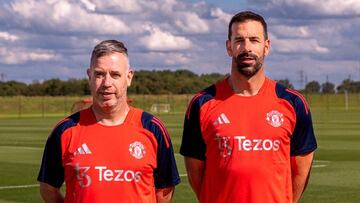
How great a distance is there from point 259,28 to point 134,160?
1.28m

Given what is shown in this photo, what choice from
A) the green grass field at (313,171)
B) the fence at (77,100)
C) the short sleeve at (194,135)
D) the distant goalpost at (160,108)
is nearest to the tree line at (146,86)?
the fence at (77,100)

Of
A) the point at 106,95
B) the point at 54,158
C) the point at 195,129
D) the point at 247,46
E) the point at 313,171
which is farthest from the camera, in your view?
the point at 313,171

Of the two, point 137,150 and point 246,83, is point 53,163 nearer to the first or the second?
point 137,150

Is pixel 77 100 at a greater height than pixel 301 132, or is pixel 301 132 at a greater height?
pixel 77 100

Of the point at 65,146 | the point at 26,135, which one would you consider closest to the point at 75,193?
the point at 65,146

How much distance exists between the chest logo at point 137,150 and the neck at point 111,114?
167mm

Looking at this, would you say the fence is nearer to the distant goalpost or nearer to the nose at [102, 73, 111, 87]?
the distant goalpost

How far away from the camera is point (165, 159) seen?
18.1 feet

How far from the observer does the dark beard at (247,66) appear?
5.74m

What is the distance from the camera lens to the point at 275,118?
584 centimetres

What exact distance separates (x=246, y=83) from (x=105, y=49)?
1.13 m

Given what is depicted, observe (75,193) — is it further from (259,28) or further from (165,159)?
(259,28)

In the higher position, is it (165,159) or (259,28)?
(259,28)

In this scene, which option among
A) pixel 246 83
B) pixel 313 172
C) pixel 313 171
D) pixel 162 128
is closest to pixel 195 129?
pixel 246 83
